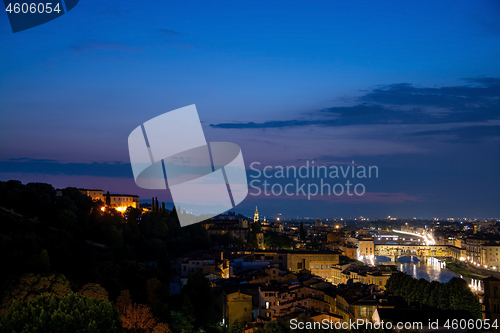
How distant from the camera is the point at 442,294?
949 cm

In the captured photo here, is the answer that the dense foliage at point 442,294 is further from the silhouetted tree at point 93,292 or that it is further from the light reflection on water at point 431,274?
the light reflection on water at point 431,274

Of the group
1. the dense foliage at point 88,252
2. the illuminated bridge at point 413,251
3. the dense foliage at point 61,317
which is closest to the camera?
the dense foliage at point 61,317

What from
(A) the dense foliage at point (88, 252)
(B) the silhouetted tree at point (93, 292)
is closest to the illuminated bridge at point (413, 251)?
(A) the dense foliage at point (88, 252)

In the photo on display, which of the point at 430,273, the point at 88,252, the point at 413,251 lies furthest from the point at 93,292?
the point at 413,251

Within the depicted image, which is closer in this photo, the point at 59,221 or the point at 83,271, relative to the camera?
the point at 83,271

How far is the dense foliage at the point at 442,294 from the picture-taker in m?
8.98

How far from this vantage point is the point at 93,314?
5.59m

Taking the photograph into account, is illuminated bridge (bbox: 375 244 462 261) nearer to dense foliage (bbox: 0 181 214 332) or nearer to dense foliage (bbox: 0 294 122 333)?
dense foliage (bbox: 0 181 214 332)

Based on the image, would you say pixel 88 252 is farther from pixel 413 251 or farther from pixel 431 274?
pixel 413 251

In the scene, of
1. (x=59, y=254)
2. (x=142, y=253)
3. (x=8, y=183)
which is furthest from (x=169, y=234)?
(x=59, y=254)

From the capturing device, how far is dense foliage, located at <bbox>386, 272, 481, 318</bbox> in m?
8.98

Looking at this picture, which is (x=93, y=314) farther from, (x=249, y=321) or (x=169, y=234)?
(x=169, y=234)

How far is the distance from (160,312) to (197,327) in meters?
0.70

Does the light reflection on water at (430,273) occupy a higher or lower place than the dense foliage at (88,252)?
lower
